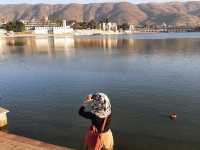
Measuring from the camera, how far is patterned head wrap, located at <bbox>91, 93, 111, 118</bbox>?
7.83 m

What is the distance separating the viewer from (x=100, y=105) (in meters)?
7.95

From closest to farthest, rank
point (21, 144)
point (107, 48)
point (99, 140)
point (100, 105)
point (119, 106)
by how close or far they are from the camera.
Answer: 1. point (100, 105)
2. point (99, 140)
3. point (21, 144)
4. point (119, 106)
5. point (107, 48)

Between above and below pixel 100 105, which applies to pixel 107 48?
below

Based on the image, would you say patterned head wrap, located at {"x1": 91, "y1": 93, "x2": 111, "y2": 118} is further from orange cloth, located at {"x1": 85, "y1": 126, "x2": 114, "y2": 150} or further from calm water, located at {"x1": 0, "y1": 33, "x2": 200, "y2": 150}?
calm water, located at {"x1": 0, "y1": 33, "x2": 200, "y2": 150}

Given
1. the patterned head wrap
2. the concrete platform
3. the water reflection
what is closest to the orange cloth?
the patterned head wrap

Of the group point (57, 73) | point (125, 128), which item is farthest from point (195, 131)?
point (57, 73)

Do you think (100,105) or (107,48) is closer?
(100,105)

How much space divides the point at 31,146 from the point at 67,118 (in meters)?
9.09

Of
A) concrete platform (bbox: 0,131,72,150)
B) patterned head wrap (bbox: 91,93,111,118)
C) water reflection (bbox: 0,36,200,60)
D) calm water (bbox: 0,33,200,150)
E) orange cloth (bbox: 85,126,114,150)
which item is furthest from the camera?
water reflection (bbox: 0,36,200,60)

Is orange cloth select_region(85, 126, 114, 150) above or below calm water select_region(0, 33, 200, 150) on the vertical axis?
above

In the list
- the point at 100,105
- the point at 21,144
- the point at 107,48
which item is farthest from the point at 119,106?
the point at 107,48

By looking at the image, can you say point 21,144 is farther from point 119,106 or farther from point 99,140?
point 119,106

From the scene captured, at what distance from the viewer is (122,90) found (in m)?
28.2

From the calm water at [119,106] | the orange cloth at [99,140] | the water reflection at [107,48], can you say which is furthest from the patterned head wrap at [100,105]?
the water reflection at [107,48]
